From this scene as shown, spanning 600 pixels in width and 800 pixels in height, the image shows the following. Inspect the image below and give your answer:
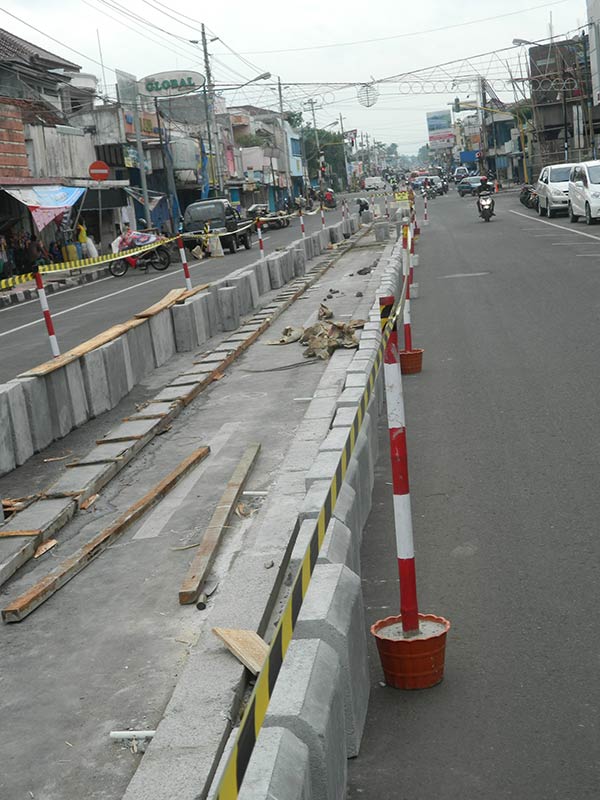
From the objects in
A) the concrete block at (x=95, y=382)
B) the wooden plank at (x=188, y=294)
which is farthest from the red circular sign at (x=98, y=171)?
the concrete block at (x=95, y=382)

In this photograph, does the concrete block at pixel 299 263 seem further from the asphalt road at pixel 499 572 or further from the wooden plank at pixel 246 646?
the wooden plank at pixel 246 646

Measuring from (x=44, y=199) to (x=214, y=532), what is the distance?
3015 cm

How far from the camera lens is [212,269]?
3231 centimetres

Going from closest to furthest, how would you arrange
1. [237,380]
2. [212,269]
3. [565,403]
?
[565,403] < [237,380] < [212,269]

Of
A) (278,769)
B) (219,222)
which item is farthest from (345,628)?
(219,222)

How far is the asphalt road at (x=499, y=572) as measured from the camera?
4074mm

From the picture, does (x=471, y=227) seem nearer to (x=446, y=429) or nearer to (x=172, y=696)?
(x=446, y=429)

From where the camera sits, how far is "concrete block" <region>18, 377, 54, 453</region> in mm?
9900

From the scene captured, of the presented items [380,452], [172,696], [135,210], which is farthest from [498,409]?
[135,210]

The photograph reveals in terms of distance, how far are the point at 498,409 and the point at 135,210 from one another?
153ft

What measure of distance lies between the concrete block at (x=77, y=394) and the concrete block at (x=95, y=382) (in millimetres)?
96

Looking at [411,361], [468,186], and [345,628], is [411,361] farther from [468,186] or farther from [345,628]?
[468,186]

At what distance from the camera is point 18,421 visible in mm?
9703

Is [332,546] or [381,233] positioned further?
[381,233]
